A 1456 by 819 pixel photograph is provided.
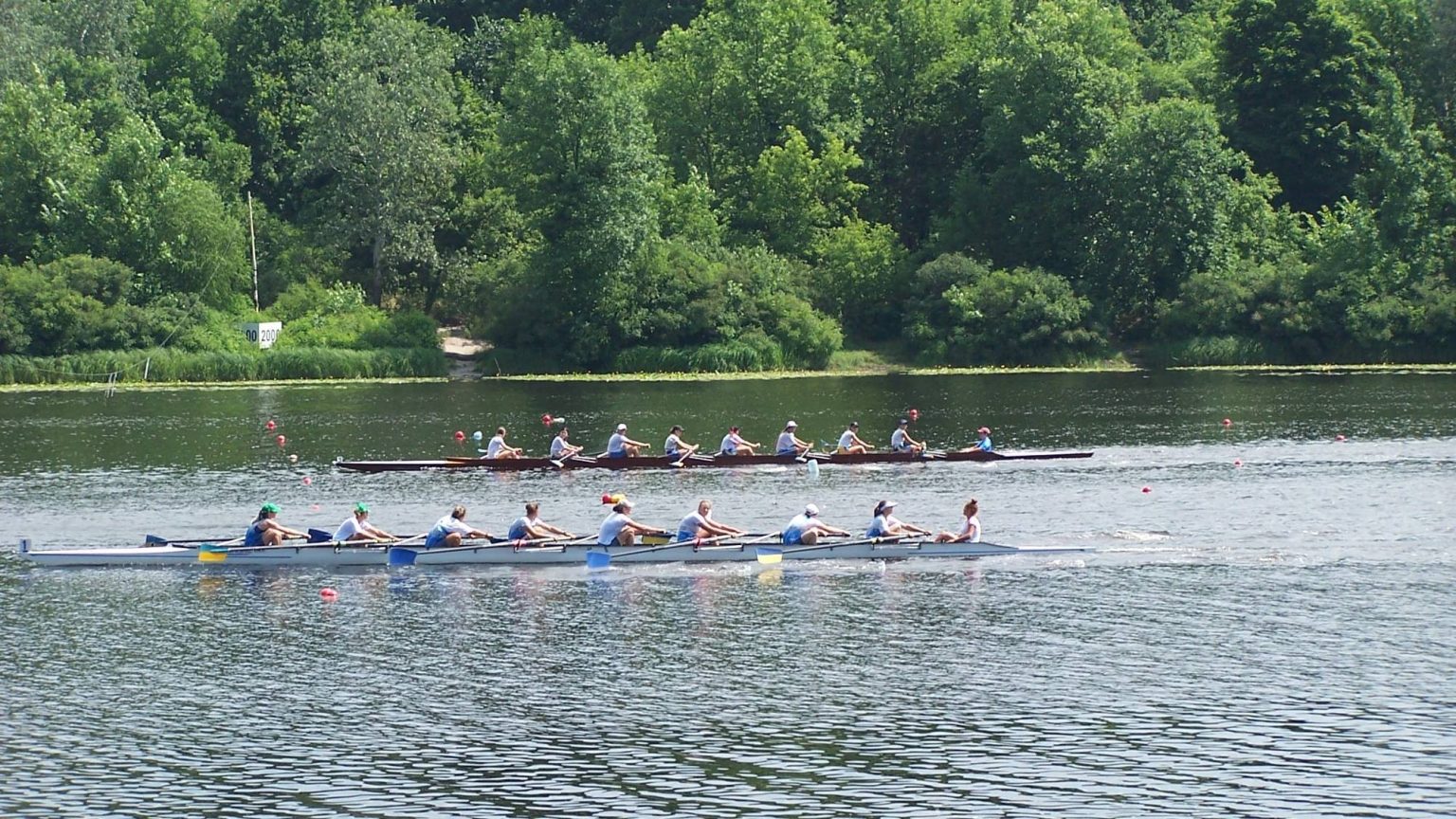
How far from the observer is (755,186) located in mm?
92562

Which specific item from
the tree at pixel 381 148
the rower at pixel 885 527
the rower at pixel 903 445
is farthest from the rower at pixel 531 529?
the tree at pixel 381 148

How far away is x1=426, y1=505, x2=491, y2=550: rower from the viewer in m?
37.0

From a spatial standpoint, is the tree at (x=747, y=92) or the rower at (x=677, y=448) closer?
the rower at (x=677, y=448)

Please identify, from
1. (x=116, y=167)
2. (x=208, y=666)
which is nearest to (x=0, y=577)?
(x=208, y=666)

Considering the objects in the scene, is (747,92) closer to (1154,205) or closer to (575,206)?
(575,206)

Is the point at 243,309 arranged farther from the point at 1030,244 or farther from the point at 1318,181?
the point at 1318,181

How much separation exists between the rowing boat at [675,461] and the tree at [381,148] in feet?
132

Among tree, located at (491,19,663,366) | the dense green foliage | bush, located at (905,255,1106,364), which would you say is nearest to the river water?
bush, located at (905,255,1106,364)

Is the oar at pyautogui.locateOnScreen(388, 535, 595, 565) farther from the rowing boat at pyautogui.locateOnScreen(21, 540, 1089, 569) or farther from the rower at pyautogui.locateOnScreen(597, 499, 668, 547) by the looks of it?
the rower at pyautogui.locateOnScreen(597, 499, 668, 547)

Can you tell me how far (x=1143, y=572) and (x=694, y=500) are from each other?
13.2 metres

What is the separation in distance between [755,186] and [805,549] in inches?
2278

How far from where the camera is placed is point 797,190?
300 feet

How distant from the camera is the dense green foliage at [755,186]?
274 feet

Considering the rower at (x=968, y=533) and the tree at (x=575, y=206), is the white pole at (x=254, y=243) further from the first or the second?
the rower at (x=968, y=533)
